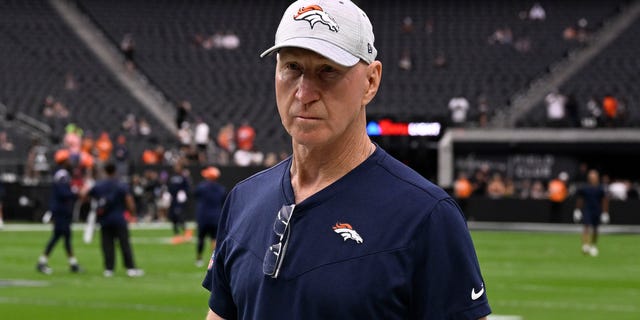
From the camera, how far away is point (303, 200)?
342 centimetres

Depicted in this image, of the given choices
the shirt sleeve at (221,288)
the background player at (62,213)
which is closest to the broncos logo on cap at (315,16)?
the shirt sleeve at (221,288)

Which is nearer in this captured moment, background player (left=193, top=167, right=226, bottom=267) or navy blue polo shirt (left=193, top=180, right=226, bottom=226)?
background player (left=193, top=167, right=226, bottom=267)

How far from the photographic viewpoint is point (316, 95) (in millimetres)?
3301

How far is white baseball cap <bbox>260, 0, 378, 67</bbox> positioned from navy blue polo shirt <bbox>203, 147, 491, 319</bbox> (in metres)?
0.33

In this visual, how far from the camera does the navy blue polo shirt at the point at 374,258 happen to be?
3.21 m

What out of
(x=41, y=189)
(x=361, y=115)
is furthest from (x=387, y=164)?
(x=41, y=189)

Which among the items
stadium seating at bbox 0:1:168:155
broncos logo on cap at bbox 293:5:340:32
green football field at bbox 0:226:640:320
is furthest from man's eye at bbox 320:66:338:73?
stadium seating at bbox 0:1:168:155

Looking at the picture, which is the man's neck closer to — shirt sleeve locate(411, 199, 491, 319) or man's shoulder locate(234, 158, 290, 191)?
man's shoulder locate(234, 158, 290, 191)

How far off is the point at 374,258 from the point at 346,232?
0.10m

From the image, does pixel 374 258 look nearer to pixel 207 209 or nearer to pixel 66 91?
pixel 207 209

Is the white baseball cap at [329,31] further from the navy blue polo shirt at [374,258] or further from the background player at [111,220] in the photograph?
the background player at [111,220]

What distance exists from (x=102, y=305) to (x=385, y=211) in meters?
13.9

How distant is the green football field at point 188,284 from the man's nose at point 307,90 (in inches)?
483

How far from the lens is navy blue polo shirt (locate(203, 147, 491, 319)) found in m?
3.21
